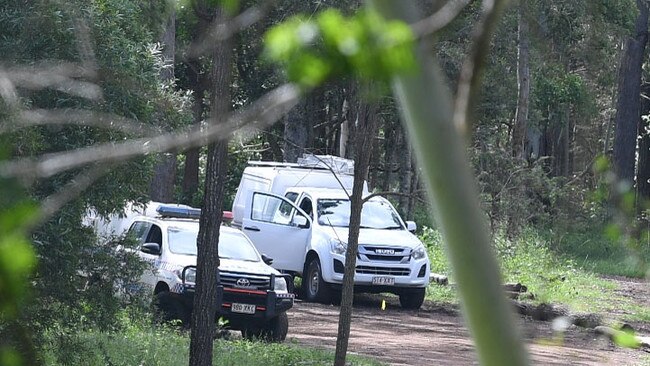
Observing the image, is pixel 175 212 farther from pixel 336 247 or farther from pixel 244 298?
pixel 336 247

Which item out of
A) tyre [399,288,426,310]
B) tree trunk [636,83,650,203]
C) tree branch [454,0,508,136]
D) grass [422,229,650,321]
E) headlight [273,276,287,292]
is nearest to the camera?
tree branch [454,0,508,136]

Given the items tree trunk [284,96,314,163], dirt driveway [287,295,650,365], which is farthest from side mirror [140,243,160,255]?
tree trunk [284,96,314,163]

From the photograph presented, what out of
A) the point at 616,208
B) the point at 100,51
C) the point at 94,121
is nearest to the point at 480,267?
the point at 94,121

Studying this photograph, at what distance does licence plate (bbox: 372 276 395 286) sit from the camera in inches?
782

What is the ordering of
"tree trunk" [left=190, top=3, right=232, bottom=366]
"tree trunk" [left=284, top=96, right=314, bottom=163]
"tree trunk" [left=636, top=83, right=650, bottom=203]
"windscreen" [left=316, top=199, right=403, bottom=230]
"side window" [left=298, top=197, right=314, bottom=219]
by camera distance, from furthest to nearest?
"tree trunk" [left=636, top=83, right=650, bottom=203] → "tree trunk" [left=284, top=96, right=314, bottom=163] → "side window" [left=298, top=197, right=314, bottom=219] → "windscreen" [left=316, top=199, right=403, bottom=230] → "tree trunk" [left=190, top=3, right=232, bottom=366]

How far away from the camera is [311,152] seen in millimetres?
16625

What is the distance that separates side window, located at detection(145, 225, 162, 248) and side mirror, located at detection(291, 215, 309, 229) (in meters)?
4.52

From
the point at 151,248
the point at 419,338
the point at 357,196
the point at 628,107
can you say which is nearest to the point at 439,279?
the point at 419,338

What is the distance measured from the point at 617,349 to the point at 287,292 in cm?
475

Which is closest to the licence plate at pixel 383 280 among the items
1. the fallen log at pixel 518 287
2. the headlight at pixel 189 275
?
the fallen log at pixel 518 287

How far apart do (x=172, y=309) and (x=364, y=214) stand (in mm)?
6650

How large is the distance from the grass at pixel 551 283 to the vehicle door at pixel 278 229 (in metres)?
2.62

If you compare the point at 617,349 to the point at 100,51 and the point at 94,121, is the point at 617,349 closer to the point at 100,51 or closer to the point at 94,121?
the point at 100,51

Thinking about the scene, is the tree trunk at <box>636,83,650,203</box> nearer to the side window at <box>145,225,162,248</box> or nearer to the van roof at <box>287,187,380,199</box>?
the van roof at <box>287,187,380,199</box>
